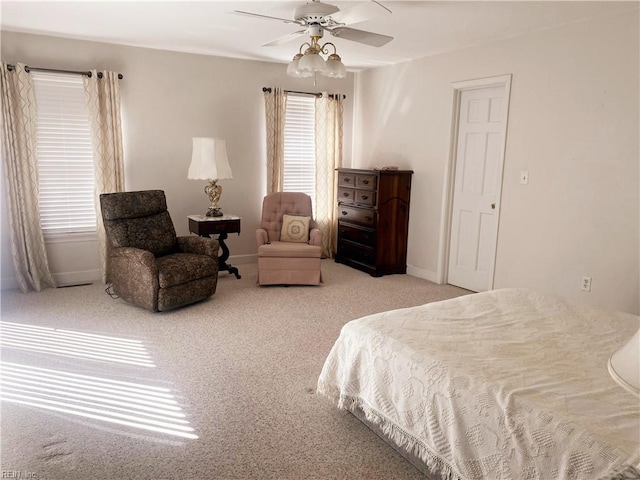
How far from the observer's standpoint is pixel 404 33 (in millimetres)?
4035

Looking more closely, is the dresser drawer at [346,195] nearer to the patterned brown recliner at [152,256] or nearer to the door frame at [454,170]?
the door frame at [454,170]

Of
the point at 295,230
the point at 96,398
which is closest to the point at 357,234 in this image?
the point at 295,230

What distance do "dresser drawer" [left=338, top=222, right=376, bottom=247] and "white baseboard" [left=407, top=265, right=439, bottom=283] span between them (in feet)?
1.96

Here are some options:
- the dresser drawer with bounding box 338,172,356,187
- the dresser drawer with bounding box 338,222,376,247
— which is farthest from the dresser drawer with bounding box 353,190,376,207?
the dresser drawer with bounding box 338,222,376,247

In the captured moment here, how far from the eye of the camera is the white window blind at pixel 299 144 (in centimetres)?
581

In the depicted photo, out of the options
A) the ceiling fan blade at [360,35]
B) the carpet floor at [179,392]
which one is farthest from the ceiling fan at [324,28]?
the carpet floor at [179,392]

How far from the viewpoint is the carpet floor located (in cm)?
210

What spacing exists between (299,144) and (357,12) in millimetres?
3237

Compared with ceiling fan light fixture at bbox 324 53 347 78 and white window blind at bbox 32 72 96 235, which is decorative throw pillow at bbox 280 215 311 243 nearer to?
white window blind at bbox 32 72 96 235

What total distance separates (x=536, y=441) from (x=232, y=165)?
4705 mm

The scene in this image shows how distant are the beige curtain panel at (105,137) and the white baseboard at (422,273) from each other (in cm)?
341

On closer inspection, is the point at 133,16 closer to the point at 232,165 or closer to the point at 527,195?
the point at 232,165

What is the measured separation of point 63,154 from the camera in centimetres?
462

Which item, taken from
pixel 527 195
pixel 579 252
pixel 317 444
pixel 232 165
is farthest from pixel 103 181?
pixel 579 252
